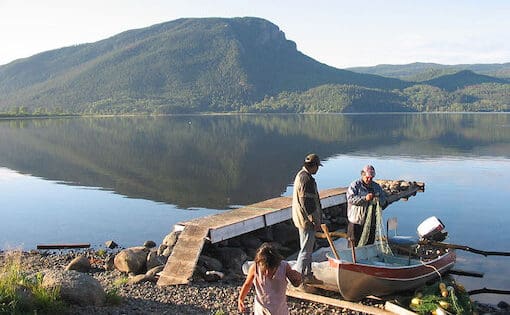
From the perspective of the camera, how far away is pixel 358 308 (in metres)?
10.7

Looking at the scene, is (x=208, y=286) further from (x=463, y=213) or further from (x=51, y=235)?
(x=463, y=213)

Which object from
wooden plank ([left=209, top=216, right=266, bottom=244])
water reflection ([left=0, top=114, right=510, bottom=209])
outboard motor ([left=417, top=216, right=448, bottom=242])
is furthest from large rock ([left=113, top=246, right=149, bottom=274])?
water reflection ([left=0, top=114, right=510, bottom=209])

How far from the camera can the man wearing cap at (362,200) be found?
38.8 ft

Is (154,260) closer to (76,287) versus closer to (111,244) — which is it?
(76,287)

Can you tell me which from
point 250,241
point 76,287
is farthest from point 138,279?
point 250,241

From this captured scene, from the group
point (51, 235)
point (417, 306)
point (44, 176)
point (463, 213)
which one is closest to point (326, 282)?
point (417, 306)

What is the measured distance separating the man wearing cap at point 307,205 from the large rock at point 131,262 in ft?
15.2

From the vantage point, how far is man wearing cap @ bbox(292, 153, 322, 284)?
33.7 feet

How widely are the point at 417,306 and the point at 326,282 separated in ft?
5.97

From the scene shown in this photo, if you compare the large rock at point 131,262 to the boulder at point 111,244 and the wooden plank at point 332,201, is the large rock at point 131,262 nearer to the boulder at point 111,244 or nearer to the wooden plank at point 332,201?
the boulder at point 111,244

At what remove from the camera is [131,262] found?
13.9 meters

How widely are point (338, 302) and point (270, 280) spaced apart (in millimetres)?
4605

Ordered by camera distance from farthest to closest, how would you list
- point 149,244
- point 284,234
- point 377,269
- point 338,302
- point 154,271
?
point 284,234
point 149,244
point 154,271
point 338,302
point 377,269

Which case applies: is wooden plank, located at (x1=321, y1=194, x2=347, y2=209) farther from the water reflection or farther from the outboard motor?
the outboard motor
